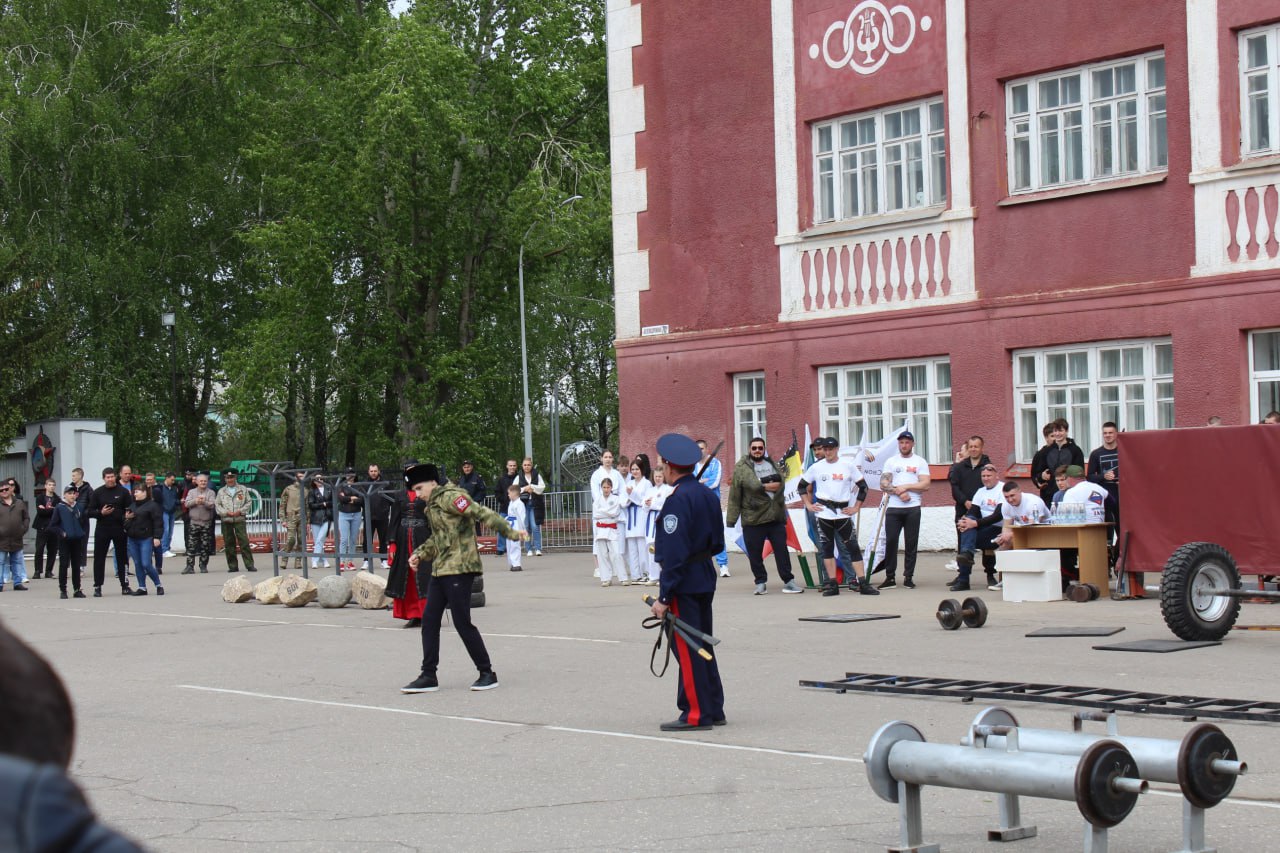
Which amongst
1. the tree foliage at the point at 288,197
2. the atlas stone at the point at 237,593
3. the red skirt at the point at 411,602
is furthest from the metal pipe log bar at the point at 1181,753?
the tree foliage at the point at 288,197

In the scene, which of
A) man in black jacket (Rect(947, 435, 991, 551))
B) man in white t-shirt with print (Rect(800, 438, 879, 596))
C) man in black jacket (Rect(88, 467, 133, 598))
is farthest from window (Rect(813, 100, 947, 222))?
man in black jacket (Rect(88, 467, 133, 598))

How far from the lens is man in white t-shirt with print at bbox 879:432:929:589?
787 inches

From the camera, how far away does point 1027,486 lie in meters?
23.6

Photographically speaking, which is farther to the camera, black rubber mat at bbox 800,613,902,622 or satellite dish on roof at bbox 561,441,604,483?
satellite dish on roof at bbox 561,441,604,483

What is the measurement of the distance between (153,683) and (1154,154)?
1534 cm

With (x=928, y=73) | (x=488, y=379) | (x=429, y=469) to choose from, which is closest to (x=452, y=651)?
(x=429, y=469)

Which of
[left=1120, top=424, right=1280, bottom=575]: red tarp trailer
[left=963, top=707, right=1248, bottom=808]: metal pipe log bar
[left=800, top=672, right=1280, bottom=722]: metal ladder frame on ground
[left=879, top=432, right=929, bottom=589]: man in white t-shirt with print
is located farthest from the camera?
[left=879, top=432, right=929, bottom=589]: man in white t-shirt with print

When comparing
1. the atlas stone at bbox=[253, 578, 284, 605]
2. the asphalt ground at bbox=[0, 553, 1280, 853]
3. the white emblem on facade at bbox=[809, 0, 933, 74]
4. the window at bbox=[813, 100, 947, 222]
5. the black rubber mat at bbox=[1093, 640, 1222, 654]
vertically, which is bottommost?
the asphalt ground at bbox=[0, 553, 1280, 853]

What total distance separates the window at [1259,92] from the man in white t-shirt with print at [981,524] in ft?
20.2

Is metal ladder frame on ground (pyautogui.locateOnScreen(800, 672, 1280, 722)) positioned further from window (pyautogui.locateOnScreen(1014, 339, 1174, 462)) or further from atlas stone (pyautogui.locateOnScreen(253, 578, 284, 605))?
window (pyautogui.locateOnScreen(1014, 339, 1174, 462))

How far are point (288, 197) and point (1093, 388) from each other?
92.9 ft

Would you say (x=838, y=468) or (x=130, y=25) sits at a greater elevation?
(x=130, y=25)

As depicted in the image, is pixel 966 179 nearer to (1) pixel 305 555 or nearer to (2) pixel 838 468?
(2) pixel 838 468

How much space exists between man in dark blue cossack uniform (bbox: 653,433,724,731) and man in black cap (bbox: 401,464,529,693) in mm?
2249
